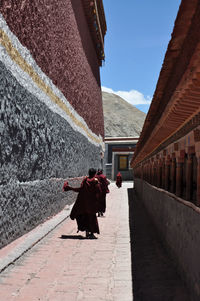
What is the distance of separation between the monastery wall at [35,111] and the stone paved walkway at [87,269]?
2.62 ft

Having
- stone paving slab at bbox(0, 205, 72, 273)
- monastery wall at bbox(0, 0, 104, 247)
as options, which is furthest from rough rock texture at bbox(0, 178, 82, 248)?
stone paving slab at bbox(0, 205, 72, 273)

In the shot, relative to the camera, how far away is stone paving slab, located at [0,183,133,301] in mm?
3998

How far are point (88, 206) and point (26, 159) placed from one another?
162 centimetres

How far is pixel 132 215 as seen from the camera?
11.7 meters

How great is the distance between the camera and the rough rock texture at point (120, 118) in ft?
297

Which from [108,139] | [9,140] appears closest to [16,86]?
[9,140]

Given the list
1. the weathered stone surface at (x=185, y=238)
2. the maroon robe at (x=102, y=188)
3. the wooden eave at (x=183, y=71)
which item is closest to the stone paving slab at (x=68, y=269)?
the weathered stone surface at (x=185, y=238)

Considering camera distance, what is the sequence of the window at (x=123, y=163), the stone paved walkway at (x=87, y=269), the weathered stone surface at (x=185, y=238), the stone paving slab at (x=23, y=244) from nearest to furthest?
the weathered stone surface at (x=185, y=238), the stone paved walkway at (x=87, y=269), the stone paving slab at (x=23, y=244), the window at (x=123, y=163)

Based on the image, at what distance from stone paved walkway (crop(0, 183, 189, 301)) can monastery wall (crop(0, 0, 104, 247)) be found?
0.80m

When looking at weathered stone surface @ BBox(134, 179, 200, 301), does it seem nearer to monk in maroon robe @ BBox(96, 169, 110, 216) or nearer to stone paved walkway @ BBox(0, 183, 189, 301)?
stone paved walkway @ BBox(0, 183, 189, 301)

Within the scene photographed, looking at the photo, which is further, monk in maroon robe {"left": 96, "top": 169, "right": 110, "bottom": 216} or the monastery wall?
monk in maroon robe {"left": 96, "top": 169, "right": 110, "bottom": 216}

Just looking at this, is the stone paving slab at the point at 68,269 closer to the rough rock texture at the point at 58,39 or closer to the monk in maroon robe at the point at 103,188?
the monk in maroon robe at the point at 103,188

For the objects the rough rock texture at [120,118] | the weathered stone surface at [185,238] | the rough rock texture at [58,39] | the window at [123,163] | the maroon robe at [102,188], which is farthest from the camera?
the rough rock texture at [120,118]

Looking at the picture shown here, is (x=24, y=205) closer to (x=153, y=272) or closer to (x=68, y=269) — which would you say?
(x=68, y=269)
